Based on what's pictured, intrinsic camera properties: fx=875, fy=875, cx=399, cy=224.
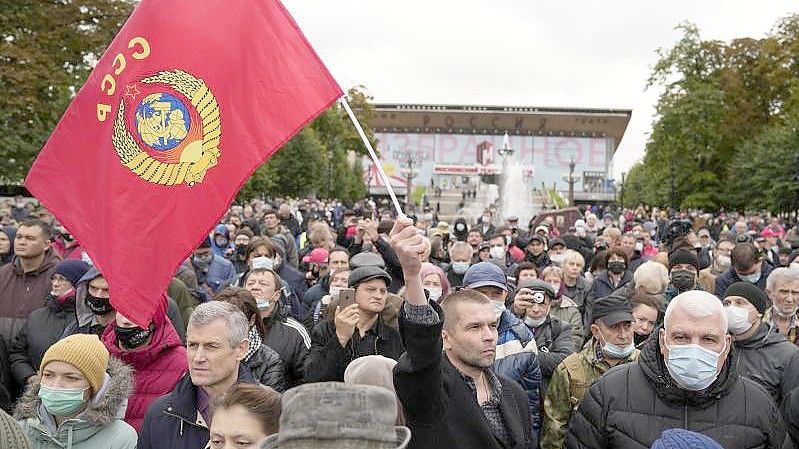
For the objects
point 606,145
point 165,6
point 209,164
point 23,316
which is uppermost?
point 606,145

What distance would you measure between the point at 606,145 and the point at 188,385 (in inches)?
3874

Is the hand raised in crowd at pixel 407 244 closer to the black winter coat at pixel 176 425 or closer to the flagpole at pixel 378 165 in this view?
the flagpole at pixel 378 165

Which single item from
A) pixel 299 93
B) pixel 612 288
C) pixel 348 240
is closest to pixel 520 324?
pixel 299 93

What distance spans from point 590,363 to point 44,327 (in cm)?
354

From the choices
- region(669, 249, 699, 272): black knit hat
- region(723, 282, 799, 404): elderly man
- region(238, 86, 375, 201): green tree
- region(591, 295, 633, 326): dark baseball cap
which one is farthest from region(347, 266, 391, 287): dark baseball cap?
region(238, 86, 375, 201): green tree

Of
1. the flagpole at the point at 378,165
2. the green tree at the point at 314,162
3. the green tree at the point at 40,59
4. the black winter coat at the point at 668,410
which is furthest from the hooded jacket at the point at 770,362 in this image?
the green tree at the point at 314,162

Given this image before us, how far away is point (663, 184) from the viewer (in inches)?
2100

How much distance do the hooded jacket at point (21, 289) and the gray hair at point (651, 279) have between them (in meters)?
4.53

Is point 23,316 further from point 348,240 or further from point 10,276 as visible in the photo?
point 348,240

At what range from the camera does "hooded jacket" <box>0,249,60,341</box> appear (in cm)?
664

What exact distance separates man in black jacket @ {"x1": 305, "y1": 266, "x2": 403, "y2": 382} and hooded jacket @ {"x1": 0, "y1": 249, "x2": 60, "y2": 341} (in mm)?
2654

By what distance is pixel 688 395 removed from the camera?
3.66 m

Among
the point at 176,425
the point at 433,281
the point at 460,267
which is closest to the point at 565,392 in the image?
the point at 433,281

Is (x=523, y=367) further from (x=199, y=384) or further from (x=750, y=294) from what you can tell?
(x=199, y=384)
